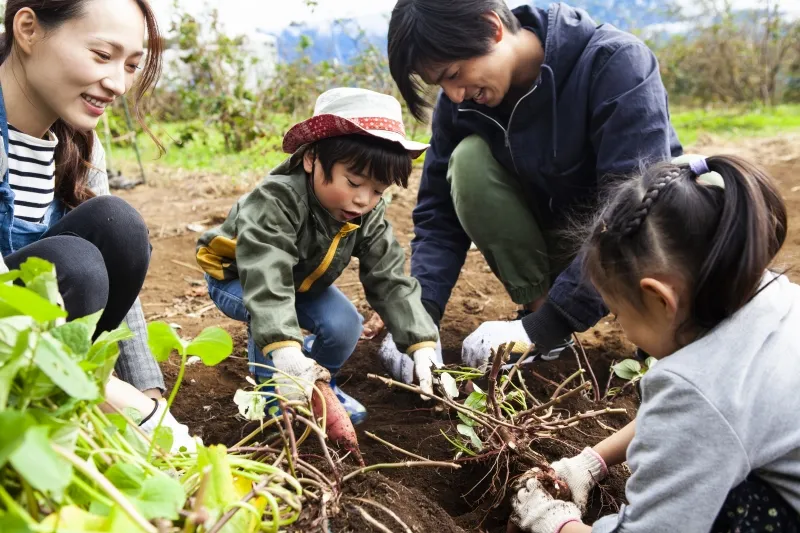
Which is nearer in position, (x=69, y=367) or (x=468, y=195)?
(x=69, y=367)

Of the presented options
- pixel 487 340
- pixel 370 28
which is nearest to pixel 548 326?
pixel 487 340

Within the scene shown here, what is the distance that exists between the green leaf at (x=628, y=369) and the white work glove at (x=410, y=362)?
46 cm

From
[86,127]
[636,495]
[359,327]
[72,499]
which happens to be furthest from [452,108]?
[72,499]

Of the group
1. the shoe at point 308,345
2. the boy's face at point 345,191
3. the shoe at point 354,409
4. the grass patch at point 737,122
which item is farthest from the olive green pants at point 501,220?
the grass patch at point 737,122

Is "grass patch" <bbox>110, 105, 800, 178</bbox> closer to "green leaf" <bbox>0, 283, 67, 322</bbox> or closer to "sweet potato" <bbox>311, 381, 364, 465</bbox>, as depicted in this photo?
"sweet potato" <bbox>311, 381, 364, 465</bbox>

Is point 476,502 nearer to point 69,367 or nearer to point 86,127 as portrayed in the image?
point 69,367

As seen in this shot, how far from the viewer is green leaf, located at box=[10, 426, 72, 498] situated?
0.69 meters

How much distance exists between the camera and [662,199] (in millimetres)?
1171

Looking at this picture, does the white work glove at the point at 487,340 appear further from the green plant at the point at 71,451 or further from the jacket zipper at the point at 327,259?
the green plant at the point at 71,451

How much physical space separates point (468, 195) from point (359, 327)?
0.58 m

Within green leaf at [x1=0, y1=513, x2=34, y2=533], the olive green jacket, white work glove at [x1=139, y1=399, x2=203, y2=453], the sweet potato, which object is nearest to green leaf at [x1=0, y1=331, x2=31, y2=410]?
green leaf at [x1=0, y1=513, x2=34, y2=533]

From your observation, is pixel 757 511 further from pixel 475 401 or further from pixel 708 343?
pixel 475 401

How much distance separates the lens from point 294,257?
190cm

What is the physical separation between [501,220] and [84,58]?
1.29 meters
